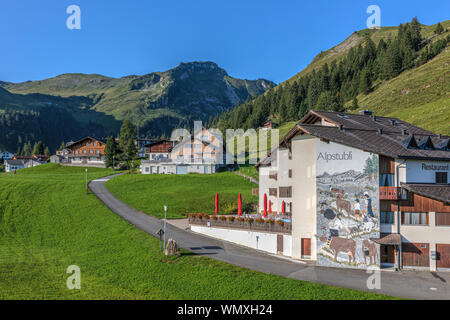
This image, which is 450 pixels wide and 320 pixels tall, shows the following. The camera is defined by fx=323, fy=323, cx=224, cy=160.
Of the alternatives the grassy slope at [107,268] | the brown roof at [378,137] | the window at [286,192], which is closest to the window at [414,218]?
the brown roof at [378,137]

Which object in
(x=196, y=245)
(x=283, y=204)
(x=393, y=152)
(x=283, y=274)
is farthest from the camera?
(x=283, y=204)

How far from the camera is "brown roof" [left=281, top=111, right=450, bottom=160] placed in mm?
28391

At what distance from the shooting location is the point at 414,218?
1107 inches

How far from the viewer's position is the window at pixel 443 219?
90.4 feet

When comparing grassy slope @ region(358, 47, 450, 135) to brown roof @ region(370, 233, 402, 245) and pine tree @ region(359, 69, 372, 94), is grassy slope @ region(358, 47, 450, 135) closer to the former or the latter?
pine tree @ region(359, 69, 372, 94)

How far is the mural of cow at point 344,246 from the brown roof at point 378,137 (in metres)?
8.18

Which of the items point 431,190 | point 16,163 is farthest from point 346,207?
point 16,163

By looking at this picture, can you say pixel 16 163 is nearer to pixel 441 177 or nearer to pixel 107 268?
pixel 107 268

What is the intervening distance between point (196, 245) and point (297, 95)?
414 ft

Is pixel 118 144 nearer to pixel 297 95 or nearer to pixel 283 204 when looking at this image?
pixel 283 204

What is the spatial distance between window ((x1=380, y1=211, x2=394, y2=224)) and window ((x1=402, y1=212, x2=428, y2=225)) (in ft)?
3.17
